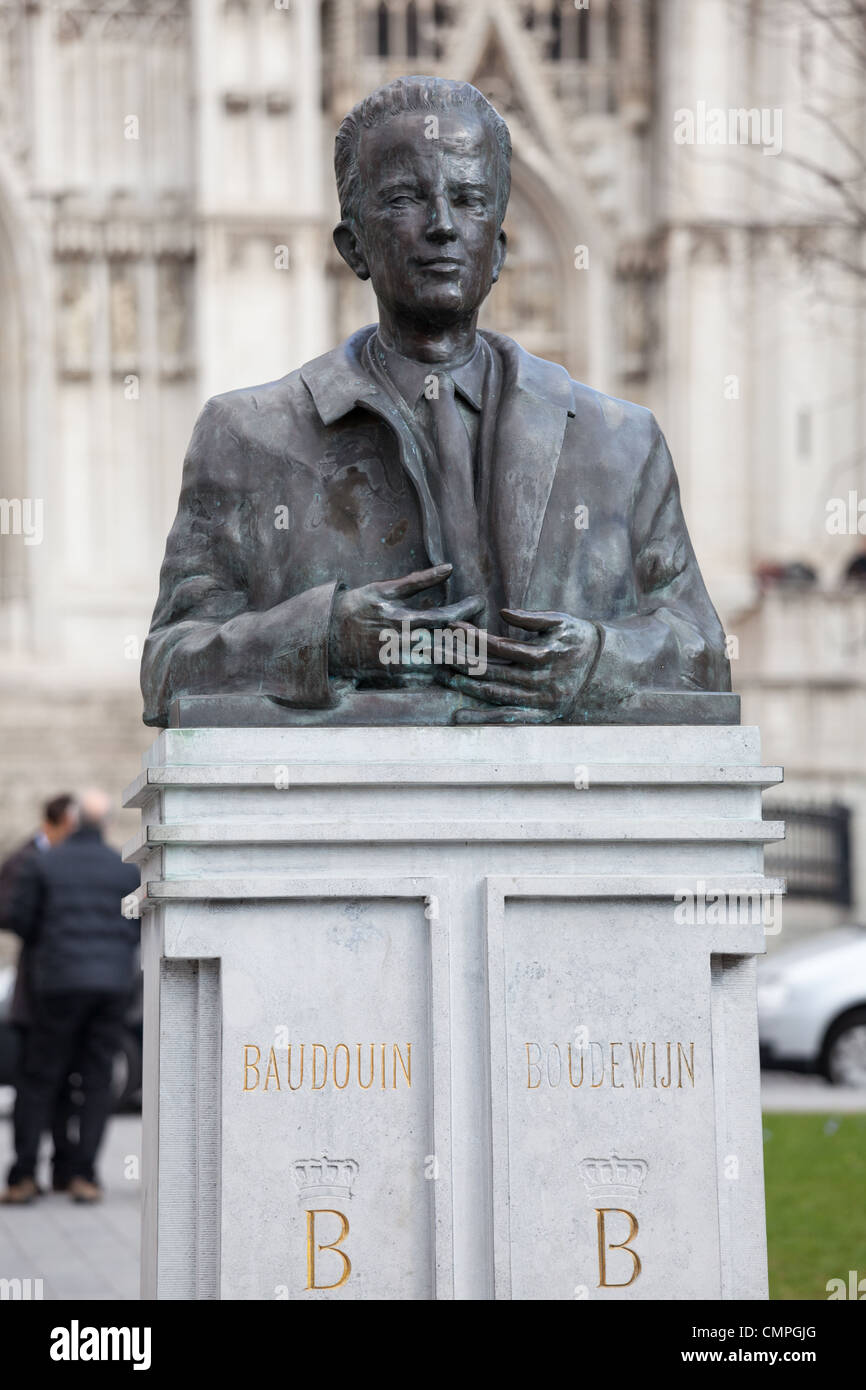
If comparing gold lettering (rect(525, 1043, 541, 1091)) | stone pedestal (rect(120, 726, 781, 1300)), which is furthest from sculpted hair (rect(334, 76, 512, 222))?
gold lettering (rect(525, 1043, 541, 1091))

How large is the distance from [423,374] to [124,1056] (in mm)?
10401

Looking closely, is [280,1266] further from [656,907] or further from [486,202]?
[486,202]

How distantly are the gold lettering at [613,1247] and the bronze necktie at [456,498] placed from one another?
4.30 ft

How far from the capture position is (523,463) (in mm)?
5070

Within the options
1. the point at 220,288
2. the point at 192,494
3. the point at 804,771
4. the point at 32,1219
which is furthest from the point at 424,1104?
the point at 220,288

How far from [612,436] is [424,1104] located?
1.56 metres

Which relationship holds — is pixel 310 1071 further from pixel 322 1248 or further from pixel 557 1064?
pixel 557 1064

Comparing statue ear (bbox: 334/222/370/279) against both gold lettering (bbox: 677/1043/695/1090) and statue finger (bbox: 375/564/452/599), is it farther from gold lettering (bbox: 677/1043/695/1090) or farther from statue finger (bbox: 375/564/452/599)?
gold lettering (bbox: 677/1043/695/1090)

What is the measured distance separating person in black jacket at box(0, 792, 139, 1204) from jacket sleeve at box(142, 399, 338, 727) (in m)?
6.38

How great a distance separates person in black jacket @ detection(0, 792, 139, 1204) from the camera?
11500 millimetres

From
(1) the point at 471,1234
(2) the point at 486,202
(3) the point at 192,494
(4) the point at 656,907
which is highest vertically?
(2) the point at 486,202

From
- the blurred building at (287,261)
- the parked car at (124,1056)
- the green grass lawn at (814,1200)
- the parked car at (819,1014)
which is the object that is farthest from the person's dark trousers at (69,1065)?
the blurred building at (287,261)

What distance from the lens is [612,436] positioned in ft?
17.3
